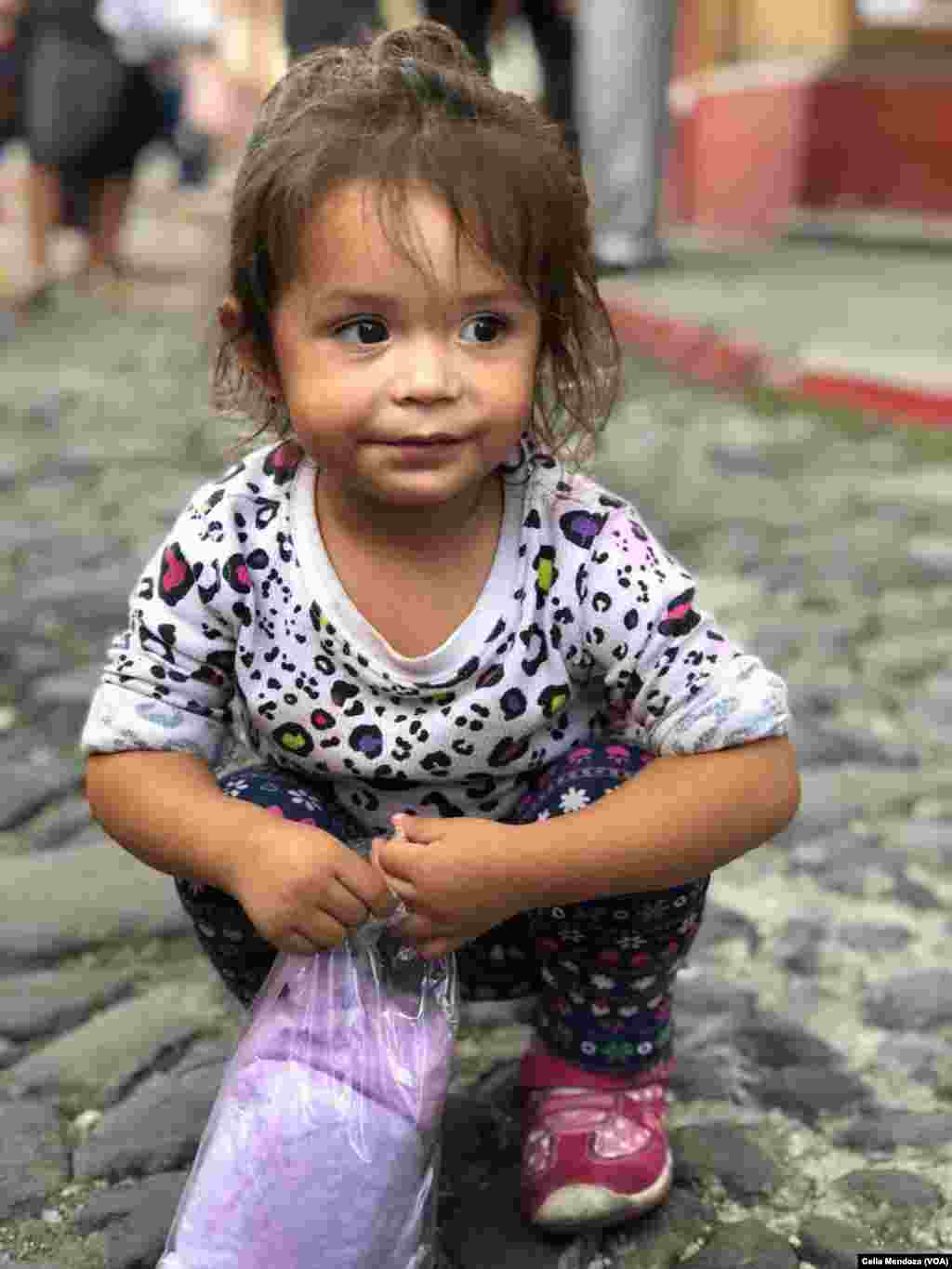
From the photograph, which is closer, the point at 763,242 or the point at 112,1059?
the point at 112,1059

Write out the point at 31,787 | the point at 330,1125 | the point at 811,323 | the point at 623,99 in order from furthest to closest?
the point at 623,99, the point at 811,323, the point at 31,787, the point at 330,1125

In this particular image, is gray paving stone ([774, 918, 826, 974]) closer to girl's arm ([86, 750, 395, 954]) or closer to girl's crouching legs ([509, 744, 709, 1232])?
girl's crouching legs ([509, 744, 709, 1232])

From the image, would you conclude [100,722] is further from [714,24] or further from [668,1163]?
[714,24]

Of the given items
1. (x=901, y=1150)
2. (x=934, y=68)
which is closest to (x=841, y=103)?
(x=934, y=68)

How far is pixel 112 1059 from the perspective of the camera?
2.32 meters

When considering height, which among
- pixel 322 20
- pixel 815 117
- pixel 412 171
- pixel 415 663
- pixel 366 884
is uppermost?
pixel 412 171

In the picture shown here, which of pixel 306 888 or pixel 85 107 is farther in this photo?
pixel 85 107

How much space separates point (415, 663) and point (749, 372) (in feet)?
17.1

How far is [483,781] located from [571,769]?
0.10 metres

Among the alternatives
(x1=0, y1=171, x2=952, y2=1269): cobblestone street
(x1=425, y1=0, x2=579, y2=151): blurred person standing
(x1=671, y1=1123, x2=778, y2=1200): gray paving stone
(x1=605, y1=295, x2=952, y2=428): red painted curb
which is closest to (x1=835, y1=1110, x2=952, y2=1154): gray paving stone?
(x1=0, y1=171, x2=952, y2=1269): cobblestone street

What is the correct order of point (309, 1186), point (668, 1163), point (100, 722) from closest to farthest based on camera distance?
1. point (309, 1186)
2. point (100, 722)
3. point (668, 1163)

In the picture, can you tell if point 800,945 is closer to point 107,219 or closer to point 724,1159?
point 724,1159

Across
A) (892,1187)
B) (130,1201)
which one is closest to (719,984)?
(892,1187)

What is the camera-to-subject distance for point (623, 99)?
7.99 m
